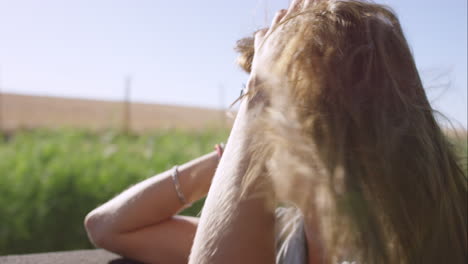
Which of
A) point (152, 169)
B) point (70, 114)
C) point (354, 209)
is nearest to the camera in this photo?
point (354, 209)

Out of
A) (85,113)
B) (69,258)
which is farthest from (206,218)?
(85,113)

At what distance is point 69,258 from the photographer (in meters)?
1.21

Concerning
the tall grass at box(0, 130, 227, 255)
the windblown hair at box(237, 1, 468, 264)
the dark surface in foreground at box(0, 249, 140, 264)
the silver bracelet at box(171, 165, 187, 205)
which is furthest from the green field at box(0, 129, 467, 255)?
the windblown hair at box(237, 1, 468, 264)

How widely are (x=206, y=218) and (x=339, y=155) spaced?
231 millimetres

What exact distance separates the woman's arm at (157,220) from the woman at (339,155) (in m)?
0.42

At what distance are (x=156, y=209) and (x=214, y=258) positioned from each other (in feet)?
1.69

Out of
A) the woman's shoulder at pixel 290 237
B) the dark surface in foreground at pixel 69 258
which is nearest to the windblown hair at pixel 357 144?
the woman's shoulder at pixel 290 237

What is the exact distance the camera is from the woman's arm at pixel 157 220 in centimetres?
116

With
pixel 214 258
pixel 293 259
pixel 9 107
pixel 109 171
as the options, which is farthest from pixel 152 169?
pixel 9 107

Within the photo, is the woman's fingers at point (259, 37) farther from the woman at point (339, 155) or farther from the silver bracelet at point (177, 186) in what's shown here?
the silver bracelet at point (177, 186)

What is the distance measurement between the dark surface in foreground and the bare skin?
3 cm

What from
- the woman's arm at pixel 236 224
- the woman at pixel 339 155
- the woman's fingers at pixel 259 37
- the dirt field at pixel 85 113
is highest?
the woman's fingers at pixel 259 37

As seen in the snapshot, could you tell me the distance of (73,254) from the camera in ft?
4.10

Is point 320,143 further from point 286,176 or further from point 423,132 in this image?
point 423,132
